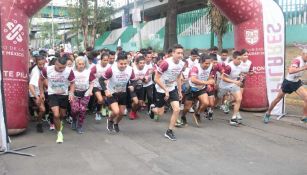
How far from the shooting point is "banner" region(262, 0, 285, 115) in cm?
1143

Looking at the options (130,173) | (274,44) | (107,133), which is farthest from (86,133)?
(274,44)

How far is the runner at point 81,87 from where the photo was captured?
9516mm

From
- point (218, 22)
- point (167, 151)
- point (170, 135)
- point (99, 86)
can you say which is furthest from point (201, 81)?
point (218, 22)

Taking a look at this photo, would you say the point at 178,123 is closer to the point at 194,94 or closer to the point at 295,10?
the point at 194,94

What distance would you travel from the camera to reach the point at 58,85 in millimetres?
9109

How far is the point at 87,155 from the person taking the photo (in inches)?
298

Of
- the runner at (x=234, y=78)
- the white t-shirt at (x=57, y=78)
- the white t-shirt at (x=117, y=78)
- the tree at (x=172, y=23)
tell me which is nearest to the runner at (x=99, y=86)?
the white t-shirt at (x=117, y=78)

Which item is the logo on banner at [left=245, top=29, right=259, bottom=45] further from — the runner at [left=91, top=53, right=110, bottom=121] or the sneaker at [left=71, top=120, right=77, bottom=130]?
the sneaker at [left=71, top=120, right=77, bottom=130]

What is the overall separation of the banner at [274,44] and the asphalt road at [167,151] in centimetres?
144

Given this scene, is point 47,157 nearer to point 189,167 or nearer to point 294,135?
point 189,167

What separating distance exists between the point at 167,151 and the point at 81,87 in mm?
2836

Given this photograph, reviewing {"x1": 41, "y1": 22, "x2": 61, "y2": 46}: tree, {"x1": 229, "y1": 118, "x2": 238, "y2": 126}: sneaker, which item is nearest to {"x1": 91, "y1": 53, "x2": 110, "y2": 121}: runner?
{"x1": 229, "y1": 118, "x2": 238, "y2": 126}: sneaker

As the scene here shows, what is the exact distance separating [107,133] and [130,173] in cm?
321

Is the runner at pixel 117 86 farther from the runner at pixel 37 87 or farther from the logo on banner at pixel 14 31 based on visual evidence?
the logo on banner at pixel 14 31
